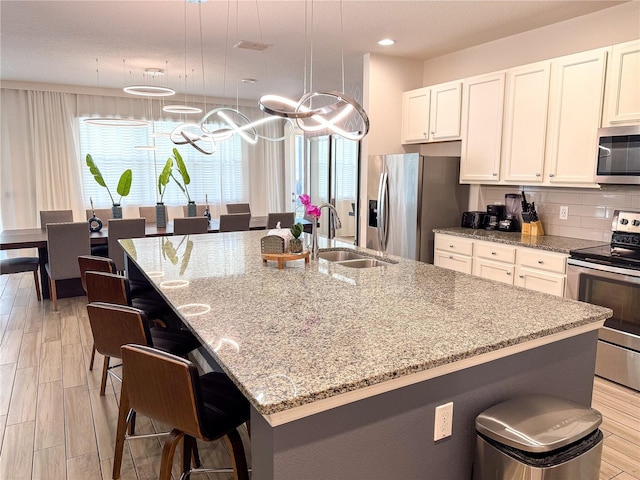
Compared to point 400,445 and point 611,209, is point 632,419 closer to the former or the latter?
point 611,209

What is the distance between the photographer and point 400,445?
1423 mm

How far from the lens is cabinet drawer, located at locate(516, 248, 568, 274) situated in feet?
11.1

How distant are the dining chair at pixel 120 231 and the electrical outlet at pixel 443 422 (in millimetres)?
4300

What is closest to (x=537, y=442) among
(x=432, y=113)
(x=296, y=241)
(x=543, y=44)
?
(x=296, y=241)

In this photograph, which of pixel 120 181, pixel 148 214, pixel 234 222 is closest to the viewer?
pixel 234 222

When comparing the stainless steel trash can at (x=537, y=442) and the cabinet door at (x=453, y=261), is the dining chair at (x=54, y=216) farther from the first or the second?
the stainless steel trash can at (x=537, y=442)

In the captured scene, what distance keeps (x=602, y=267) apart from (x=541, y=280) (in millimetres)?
501

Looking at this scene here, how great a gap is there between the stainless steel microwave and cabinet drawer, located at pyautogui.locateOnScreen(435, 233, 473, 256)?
1189 mm

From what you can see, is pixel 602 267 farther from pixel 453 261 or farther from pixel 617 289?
pixel 453 261

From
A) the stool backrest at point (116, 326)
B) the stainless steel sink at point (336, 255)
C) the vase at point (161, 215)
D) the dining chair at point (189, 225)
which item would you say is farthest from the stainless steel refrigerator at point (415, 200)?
the stool backrest at point (116, 326)

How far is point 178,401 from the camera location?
140cm

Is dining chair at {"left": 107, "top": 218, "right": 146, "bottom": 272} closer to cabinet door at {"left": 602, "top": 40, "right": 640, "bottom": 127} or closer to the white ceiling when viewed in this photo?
the white ceiling

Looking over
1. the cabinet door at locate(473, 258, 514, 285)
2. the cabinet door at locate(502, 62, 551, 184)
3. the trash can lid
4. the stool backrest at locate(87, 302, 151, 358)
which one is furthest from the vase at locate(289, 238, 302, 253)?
the cabinet door at locate(502, 62, 551, 184)

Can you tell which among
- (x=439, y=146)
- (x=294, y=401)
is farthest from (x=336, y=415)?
(x=439, y=146)
